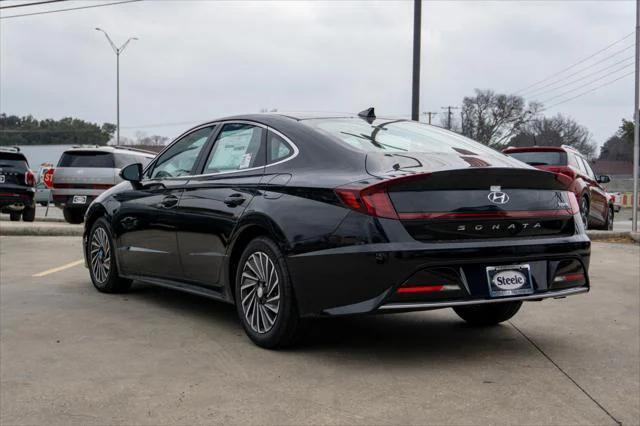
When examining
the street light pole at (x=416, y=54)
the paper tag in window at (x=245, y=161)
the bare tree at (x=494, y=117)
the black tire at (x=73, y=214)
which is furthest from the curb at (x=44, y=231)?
the bare tree at (x=494, y=117)

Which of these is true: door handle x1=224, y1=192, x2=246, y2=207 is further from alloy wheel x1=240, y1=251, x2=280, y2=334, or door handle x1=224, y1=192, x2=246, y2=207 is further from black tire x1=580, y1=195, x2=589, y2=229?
black tire x1=580, y1=195, x2=589, y2=229

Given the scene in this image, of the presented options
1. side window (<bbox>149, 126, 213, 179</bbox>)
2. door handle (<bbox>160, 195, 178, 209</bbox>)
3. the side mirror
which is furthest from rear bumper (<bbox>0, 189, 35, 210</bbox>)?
door handle (<bbox>160, 195, 178, 209</bbox>)

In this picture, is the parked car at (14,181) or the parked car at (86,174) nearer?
the parked car at (86,174)

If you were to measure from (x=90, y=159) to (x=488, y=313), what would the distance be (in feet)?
44.2

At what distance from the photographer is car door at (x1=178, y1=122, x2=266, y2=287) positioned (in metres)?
5.25

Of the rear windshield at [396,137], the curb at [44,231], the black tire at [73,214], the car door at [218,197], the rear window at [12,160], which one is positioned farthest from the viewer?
the rear window at [12,160]

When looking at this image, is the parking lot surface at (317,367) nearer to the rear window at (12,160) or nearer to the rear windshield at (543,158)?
the rear windshield at (543,158)

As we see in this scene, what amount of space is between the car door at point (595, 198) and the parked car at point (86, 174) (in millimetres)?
9535

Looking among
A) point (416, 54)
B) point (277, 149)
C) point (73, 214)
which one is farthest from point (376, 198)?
point (73, 214)

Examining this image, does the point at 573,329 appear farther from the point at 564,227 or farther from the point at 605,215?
the point at 605,215

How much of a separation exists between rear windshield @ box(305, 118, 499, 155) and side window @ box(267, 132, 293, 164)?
0.23 m

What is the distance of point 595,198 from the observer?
15555 mm

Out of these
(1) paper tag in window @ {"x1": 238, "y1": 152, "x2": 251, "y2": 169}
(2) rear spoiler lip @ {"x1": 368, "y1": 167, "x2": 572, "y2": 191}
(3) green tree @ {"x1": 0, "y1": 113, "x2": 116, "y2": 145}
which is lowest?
(2) rear spoiler lip @ {"x1": 368, "y1": 167, "x2": 572, "y2": 191}

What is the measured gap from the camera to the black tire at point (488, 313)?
217 inches
